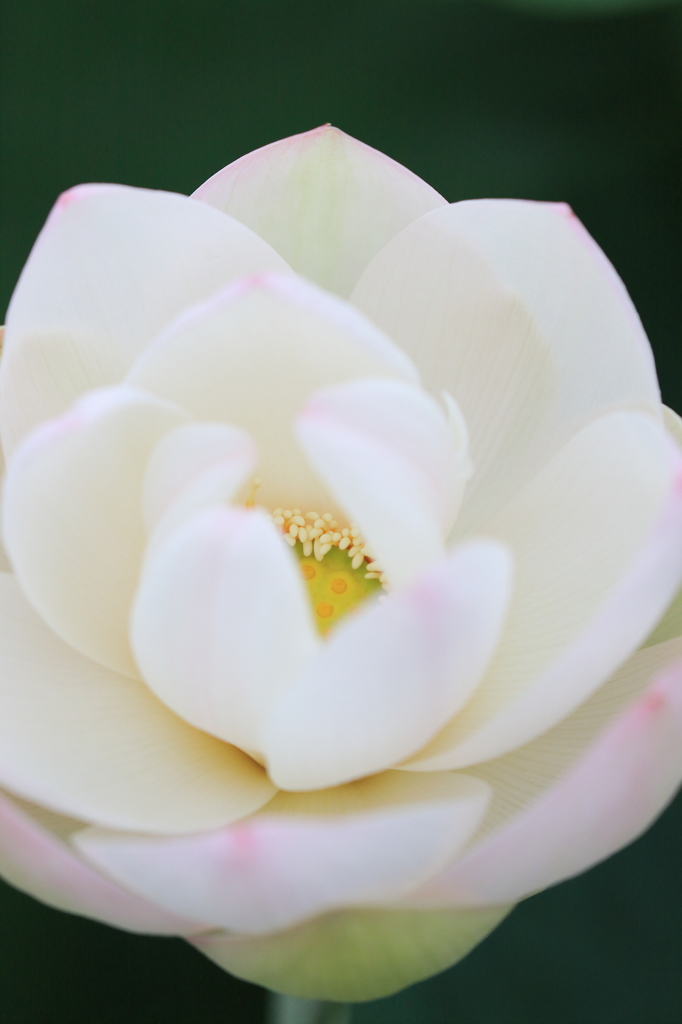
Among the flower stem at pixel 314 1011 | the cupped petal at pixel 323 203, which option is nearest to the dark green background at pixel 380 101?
the cupped petal at pixel 323 203

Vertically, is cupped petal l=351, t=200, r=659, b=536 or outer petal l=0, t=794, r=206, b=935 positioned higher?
cupped petal l=351, t=200, r=659, b=536

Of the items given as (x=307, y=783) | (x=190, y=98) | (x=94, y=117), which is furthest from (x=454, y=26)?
(x=307, y=783)

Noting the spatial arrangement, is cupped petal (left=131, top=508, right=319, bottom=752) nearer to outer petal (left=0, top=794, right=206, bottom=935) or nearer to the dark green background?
outer petal (left=0, top=794, right=206, bottom=935)

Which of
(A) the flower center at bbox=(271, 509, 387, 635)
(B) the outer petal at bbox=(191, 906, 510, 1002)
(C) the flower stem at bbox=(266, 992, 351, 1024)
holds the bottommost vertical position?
(C) the flower stem at bbox=(266, 992, 351, 1024)

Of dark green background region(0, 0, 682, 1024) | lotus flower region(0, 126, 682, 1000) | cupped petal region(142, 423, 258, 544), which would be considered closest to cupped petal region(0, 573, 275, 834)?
lotus flower region(0, 126, 682, 1000)

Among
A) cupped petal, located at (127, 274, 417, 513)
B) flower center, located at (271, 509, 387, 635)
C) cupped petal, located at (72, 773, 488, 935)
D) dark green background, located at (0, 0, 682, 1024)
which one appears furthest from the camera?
dark green background, located at (0, 0, 682, 1024)

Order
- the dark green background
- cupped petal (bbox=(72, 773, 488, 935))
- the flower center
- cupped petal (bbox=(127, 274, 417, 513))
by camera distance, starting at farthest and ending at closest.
A: the dark green background → the flower center → cupped petal (bbox=(127, 274, 417, 513)) → cupped petal (bbox=(72, 773, 488, 935))

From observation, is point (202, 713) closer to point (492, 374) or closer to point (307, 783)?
point (307, 783)
